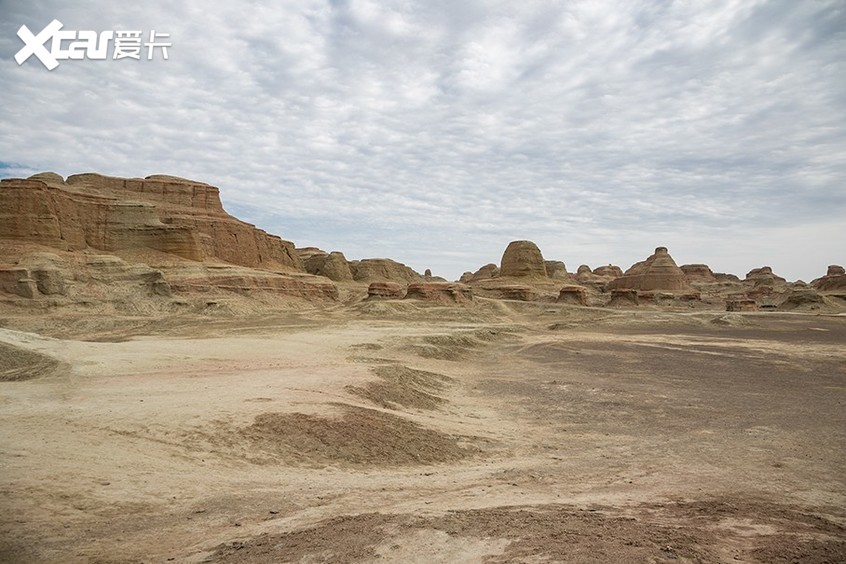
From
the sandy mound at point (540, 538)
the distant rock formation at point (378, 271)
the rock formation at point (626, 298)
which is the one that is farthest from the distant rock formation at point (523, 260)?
the sandy mound at point (540, 538)

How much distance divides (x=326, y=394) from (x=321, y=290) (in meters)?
46.4

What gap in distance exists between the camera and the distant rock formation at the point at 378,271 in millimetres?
85000

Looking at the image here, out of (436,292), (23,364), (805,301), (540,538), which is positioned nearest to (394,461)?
(540,538)

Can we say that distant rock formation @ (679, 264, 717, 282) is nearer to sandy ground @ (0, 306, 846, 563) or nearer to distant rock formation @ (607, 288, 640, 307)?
distant rock formation @ (607, 288, 640, 307)

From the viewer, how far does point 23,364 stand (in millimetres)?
14219

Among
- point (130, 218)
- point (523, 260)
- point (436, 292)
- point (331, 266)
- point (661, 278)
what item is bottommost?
point (436, 292)

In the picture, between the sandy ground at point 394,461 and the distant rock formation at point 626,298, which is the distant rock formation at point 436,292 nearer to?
the distant rock formation at point 626,298

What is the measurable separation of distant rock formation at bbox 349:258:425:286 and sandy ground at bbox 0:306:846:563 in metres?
64.6

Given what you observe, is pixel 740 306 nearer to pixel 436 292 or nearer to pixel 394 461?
pixel 436 292

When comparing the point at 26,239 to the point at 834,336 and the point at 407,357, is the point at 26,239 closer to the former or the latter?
the point at 407,357

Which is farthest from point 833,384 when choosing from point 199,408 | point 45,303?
point 45,303

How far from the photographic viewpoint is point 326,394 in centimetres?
1220

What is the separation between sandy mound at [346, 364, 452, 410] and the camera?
13.3m

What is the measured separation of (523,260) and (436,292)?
2728 cm
